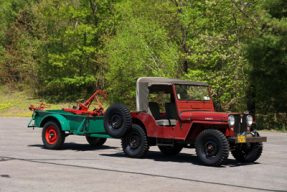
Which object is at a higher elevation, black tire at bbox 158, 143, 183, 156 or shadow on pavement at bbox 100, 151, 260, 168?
black tire at bbox 158, 143, 183, 156

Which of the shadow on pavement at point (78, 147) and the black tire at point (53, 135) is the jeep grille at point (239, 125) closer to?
the shadow on pavement at point (78, 147)

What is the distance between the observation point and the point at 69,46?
45062 mm

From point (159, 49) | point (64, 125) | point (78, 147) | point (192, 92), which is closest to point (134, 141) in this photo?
point (192, 92)

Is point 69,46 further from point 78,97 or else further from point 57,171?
point 57,171

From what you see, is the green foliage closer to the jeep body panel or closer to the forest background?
the forest background

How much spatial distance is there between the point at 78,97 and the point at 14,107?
7.41 metres

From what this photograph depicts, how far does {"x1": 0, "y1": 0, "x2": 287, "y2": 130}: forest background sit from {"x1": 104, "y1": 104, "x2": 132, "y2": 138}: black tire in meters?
13.6

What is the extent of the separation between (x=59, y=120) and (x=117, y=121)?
230 cm

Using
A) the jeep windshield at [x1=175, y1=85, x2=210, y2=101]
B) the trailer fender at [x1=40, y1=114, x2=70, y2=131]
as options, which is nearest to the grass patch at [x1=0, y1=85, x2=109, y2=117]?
the trailer fender at [x1=40, y1=114, x2=70, y2=131]

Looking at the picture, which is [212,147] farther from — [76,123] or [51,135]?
[51,135]

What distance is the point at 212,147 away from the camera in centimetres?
933

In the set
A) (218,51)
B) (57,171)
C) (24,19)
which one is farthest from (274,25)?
(24,19)

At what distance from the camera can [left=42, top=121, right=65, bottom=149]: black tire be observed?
12070 millimetres

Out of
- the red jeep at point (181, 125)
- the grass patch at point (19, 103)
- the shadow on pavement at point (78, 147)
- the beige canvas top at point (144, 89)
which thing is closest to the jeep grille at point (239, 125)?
the red jeep at point (181, 125)
